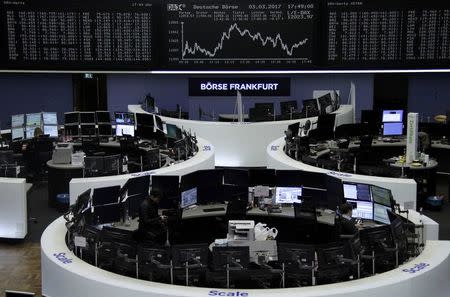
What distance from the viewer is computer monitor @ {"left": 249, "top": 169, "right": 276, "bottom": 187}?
34.3 ft

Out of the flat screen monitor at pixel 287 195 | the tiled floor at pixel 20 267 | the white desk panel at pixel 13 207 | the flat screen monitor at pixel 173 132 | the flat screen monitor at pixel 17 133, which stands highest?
the flat screen monitor at pixel 173 132

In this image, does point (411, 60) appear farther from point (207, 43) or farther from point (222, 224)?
point (222, 224)

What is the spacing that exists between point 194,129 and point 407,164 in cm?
460

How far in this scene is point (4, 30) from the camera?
14.8m

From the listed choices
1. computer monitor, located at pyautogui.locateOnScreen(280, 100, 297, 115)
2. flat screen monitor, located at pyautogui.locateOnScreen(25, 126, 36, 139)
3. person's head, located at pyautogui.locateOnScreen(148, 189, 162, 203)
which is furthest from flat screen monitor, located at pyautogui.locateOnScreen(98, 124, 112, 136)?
person's head, located at pyautogui.locateOnScreen(148, 189, 162, 203)

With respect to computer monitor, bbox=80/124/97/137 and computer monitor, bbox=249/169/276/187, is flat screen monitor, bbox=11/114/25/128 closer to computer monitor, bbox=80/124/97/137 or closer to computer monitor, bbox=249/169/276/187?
computer monitor, bbox=80/124/97/137

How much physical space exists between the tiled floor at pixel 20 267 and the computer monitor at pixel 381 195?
168 inches

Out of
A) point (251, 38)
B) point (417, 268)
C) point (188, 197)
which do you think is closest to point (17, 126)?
point (251, 38)

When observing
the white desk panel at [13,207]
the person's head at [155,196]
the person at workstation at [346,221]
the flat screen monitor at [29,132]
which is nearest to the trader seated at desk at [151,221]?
the person's head at [155,196]

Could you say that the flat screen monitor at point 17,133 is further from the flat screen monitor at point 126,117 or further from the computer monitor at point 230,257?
the computer monitor at point 230,257

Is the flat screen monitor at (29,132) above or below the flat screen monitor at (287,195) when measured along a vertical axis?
above

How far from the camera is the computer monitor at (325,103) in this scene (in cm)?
1639

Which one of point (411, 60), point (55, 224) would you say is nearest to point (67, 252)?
point (55, 224)

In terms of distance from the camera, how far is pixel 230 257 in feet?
23.8
